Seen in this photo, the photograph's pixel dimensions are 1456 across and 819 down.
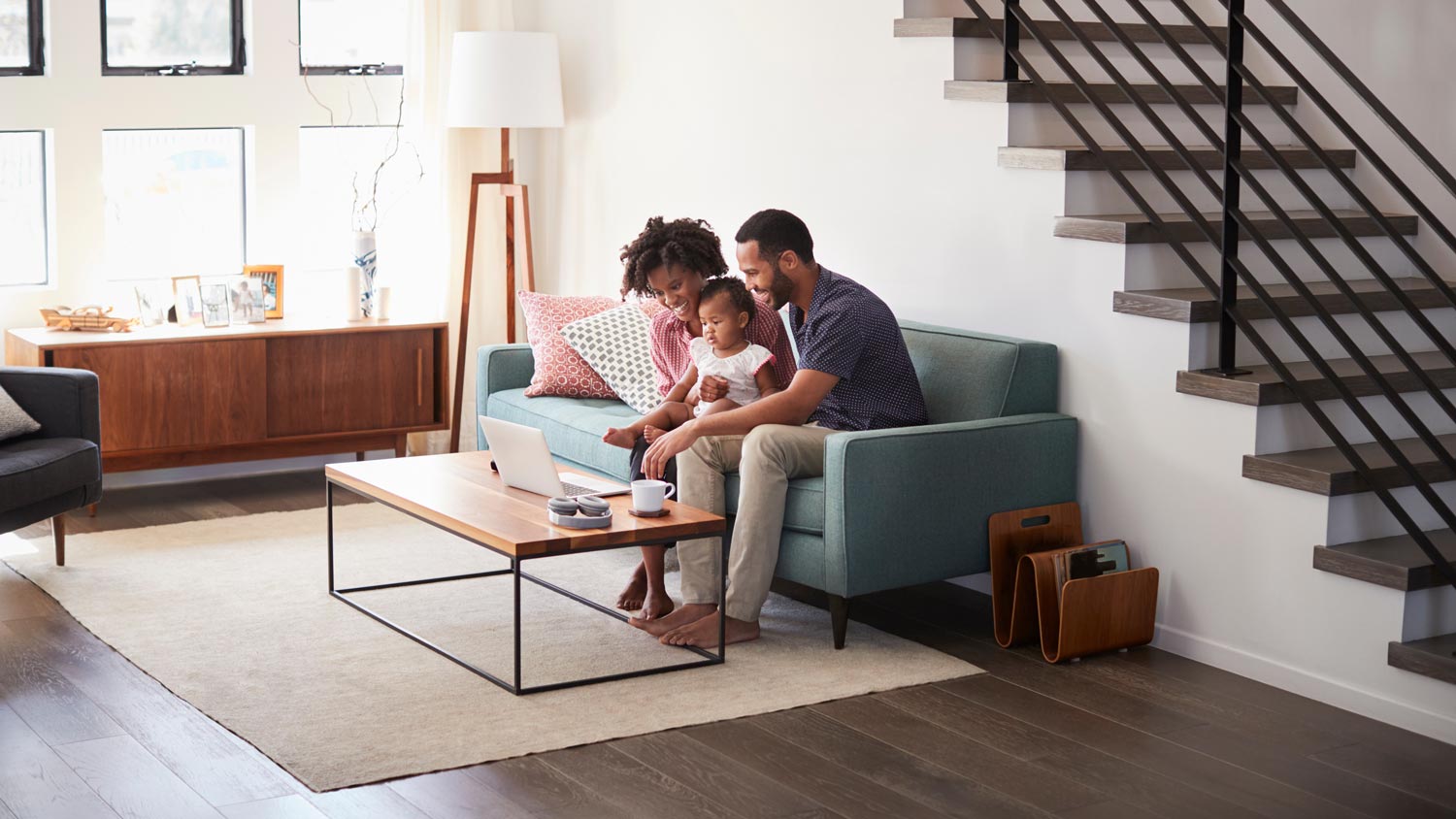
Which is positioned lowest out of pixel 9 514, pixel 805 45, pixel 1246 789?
pixel 1246 789

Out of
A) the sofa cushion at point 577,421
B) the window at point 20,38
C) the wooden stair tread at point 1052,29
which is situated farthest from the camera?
the window at point 20,38

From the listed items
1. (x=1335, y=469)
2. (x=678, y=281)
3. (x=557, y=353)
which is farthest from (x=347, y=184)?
(x=1335, y=469)

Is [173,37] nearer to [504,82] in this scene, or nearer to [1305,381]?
[504,82]

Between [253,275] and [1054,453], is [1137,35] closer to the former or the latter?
[1054,453]

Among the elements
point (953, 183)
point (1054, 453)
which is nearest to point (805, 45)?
point (953, 183)

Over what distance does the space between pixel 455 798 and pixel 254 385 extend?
9.97 feet

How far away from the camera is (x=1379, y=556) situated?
354 cm

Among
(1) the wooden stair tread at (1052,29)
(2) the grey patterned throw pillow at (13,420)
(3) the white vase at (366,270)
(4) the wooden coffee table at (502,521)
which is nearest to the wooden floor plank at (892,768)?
(4) the wooden coffee table at (502,521)

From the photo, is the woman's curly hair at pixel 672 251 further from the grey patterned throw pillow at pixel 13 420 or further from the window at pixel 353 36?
the window at pixel 353 36

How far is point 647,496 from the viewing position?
375 cm

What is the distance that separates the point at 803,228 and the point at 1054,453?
88 cm

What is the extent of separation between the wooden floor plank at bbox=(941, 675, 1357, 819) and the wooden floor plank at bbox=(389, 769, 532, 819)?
3.82ft

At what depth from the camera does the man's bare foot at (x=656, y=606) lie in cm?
414

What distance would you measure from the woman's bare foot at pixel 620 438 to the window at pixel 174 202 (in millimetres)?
2539
